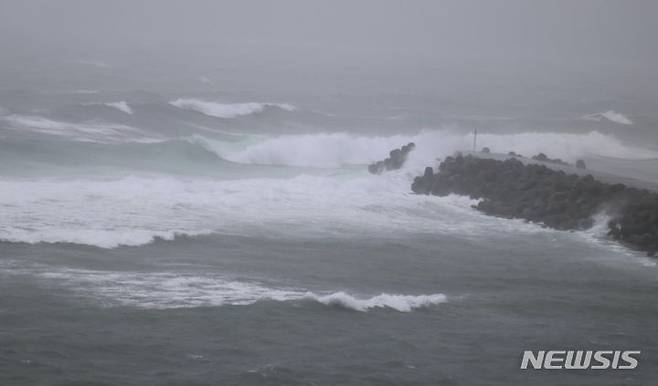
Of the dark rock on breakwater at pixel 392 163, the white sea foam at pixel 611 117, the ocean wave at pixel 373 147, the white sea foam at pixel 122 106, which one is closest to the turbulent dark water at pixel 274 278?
the dark rock on breakwater at pixel 392 163

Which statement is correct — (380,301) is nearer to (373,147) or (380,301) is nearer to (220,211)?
(220,211)

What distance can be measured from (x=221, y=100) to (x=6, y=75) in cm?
1193

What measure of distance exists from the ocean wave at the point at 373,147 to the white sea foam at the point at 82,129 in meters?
2.60

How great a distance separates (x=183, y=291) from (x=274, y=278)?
2062mm

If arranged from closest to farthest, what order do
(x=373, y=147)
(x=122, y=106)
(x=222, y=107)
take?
(x=373, y=147) < (x=122, y=106) < (x=222, y=107)

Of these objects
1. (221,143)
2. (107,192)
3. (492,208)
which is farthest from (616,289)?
(221,143)

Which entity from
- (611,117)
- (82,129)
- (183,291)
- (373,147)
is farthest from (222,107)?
(183,291)

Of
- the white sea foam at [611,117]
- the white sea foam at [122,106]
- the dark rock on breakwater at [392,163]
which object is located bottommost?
the dark rock on breakwater at [392,163]

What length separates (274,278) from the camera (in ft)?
62.1

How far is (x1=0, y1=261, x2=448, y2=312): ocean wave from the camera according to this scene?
16.8 m

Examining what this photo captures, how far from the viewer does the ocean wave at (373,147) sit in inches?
1538

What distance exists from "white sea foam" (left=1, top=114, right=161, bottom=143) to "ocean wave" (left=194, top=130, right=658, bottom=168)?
8.52ft

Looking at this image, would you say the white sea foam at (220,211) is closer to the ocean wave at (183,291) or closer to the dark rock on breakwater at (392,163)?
the ocean wave at (183,291)

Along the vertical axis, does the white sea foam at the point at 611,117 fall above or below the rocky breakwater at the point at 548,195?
Answer: above
